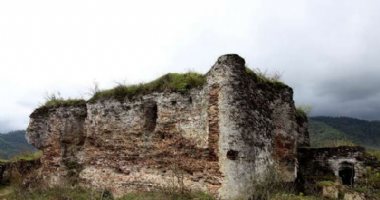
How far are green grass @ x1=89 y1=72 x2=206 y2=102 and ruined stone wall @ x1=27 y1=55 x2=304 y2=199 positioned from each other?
7.0 inches

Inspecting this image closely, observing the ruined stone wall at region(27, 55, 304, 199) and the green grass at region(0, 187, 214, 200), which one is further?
the green grass at region(0, 187, 214, 200)

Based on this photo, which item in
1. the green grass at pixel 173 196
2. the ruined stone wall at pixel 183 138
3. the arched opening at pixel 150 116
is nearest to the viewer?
the green grass at pixel 173 196

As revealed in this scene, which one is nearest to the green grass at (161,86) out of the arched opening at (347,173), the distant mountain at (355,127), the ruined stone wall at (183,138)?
the ruined stone wall at (183,138)

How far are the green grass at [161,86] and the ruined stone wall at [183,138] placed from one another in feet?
0.58

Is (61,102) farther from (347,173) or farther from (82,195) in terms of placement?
(347,173)

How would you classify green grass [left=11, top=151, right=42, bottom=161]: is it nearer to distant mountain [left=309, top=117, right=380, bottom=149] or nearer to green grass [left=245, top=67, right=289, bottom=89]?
green grass [left=245, top=67, right=289, bottom=89]

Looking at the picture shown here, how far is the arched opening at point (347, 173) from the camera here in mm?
16562

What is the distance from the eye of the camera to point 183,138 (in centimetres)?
1389

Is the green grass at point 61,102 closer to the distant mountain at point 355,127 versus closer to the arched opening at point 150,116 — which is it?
the arched opening at point 150,116

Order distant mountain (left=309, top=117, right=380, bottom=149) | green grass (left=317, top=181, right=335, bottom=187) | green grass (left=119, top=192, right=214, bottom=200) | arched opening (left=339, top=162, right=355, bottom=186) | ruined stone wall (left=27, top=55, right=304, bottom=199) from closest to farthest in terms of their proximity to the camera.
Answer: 1. green grass (left=119, top=192, right=214, bottom=200)
2. ruined stone wall (left=27, top=55, right=304, bottom=199)
3. green grass (left=317, top=181, right=335, bottom=187)
4. arched opening (left=339, top=162, right=355, bottom=186)
5. distant mountain (left=309, top=117, right=380, bottom=149)

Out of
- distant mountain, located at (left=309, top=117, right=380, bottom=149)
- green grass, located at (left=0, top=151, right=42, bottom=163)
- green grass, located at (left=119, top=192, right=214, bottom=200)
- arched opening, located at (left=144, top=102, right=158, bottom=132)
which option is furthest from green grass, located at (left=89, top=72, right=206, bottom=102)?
distant mountain, located at (left=309, top=117, right=380, bottom=149)

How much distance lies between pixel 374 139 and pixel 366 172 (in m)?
56.1

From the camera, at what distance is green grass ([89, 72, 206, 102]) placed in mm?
14211

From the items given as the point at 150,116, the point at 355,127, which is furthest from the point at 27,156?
the point at 355,127
